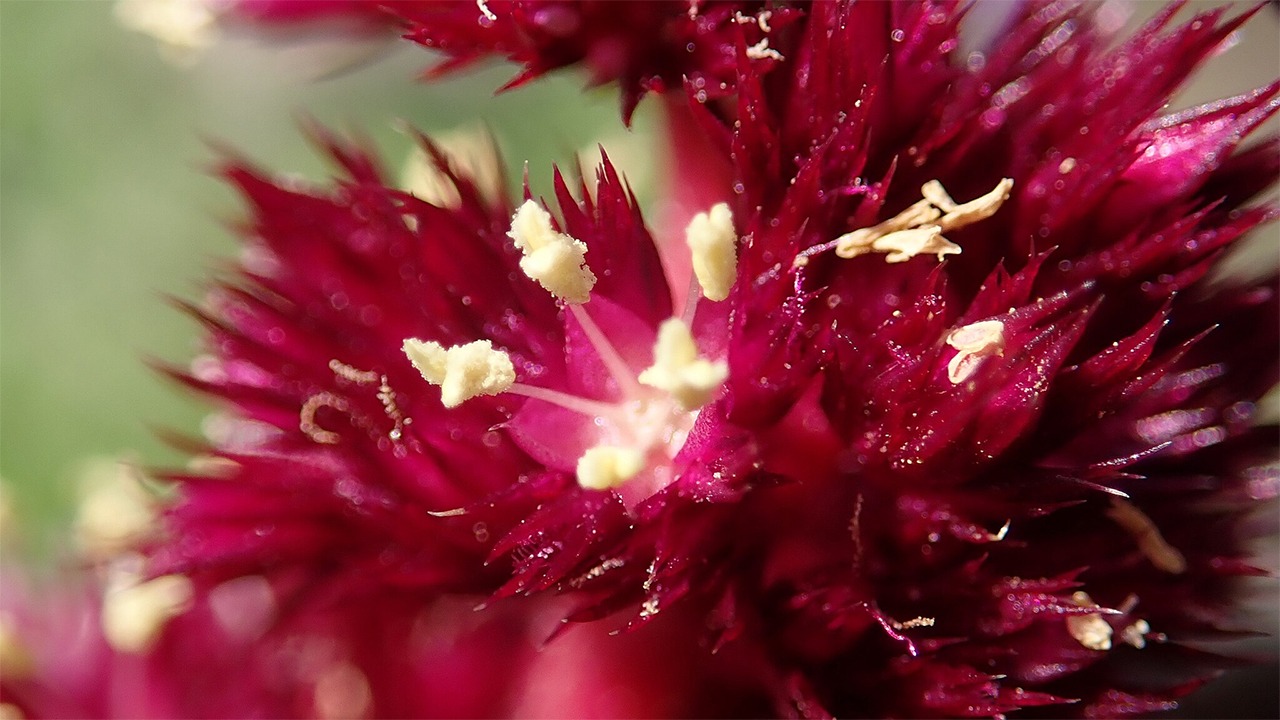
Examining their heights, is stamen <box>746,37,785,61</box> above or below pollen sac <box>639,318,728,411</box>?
above

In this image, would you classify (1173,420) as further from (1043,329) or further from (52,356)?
(52,356)

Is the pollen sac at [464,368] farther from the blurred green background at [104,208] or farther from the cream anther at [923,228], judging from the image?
the blurred green background at [104,208]

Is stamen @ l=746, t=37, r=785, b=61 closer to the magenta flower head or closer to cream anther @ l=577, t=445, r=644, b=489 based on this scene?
the magenta flower head

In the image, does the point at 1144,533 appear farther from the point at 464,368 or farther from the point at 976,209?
the point at 464,368

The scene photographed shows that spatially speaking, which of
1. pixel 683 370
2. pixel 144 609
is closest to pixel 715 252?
pixel 683 370

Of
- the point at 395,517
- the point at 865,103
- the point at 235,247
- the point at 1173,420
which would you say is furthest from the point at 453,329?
the point at 235,247


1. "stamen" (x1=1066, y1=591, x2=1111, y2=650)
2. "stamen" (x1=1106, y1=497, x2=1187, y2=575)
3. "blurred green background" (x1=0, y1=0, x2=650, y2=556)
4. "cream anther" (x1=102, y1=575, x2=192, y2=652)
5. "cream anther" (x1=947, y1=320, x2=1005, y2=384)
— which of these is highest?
"blurred green background" (x1=0, y1=0, x2=650, y2=556)

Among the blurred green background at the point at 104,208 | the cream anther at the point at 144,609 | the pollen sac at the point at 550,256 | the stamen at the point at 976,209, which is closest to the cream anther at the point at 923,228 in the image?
the stamen at the point at 976,209

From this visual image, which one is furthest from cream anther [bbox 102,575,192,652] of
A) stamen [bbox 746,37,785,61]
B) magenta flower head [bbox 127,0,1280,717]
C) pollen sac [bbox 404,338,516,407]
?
stamen [bbox 746,37,785,61]
